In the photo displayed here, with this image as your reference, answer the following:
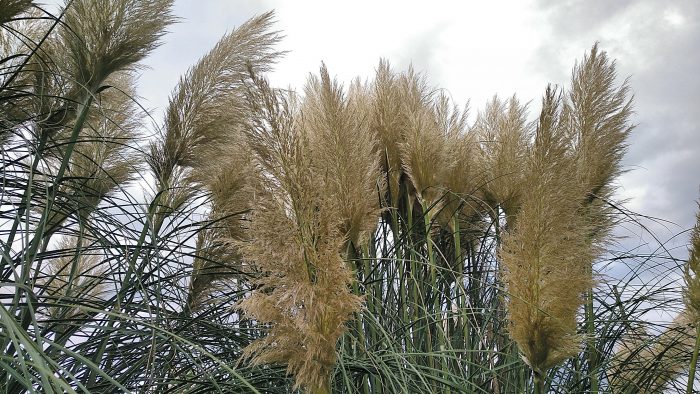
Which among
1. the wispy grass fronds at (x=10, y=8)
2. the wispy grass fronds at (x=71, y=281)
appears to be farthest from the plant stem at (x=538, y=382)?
the wispy grass fronds at (x=10, y=8)

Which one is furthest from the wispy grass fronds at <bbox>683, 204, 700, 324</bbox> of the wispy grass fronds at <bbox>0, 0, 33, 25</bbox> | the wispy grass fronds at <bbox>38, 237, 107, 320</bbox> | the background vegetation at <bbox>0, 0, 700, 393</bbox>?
the wispy grass fronds at <bbox>0, 0, 33, 25</bbox>

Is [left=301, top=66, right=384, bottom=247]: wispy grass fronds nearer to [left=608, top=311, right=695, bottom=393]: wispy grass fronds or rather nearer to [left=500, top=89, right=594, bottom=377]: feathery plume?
[left=500, top=89, right=594, bottom=377]: feathery plume

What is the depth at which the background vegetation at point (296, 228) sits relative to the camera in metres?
1.95

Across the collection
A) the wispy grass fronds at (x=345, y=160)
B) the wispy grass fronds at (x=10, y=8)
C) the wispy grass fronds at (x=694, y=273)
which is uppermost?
the wispy grass fronds at (x=10, y=8)

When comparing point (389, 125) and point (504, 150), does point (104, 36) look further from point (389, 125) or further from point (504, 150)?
point (504, 150)

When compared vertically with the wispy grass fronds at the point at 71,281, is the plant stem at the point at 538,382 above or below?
below

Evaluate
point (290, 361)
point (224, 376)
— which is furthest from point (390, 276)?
point (290, 361)

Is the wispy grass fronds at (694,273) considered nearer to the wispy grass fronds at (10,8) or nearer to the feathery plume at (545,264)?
the feathery plume at (545,264)

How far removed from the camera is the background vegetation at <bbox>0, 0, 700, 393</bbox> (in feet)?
6.39

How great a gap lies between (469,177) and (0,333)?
2553mm

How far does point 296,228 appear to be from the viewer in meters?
1.92

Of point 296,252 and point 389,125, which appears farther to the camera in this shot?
point 389,125

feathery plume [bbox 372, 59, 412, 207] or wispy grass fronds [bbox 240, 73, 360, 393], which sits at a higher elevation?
feathery plume [bbox 372, 59, 412, 207]

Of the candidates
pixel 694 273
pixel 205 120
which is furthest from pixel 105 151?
pixel 694 273
